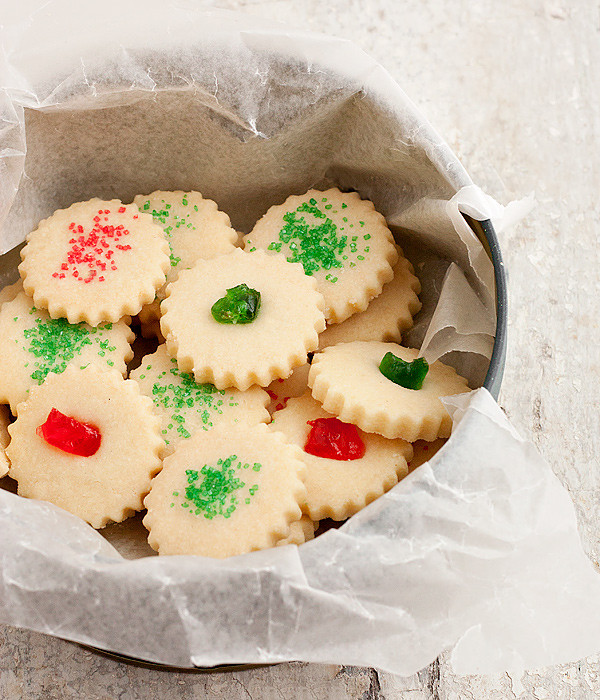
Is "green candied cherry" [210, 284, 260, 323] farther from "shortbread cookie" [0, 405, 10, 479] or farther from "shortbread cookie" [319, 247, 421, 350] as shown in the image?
"shortbread cookie" [0, 405, 10, 479]

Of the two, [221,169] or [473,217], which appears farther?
[221,169]

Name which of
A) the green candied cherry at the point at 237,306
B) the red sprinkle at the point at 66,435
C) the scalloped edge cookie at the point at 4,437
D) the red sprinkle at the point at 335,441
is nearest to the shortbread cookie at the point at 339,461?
the red sprinkle at the point at 335,441

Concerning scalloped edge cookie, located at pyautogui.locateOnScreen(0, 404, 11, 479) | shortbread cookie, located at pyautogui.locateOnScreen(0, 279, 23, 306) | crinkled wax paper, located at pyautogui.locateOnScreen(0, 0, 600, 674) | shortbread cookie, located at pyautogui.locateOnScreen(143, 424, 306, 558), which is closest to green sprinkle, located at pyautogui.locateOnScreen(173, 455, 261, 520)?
shortbread cookie, located at pyautogui.locateOnScreen(143, 424, 306, 558)

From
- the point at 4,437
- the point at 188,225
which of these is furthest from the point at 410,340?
the point at 4,437

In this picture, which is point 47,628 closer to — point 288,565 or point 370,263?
point 288,565

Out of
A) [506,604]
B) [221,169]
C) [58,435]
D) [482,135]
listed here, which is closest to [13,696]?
[58,435]
